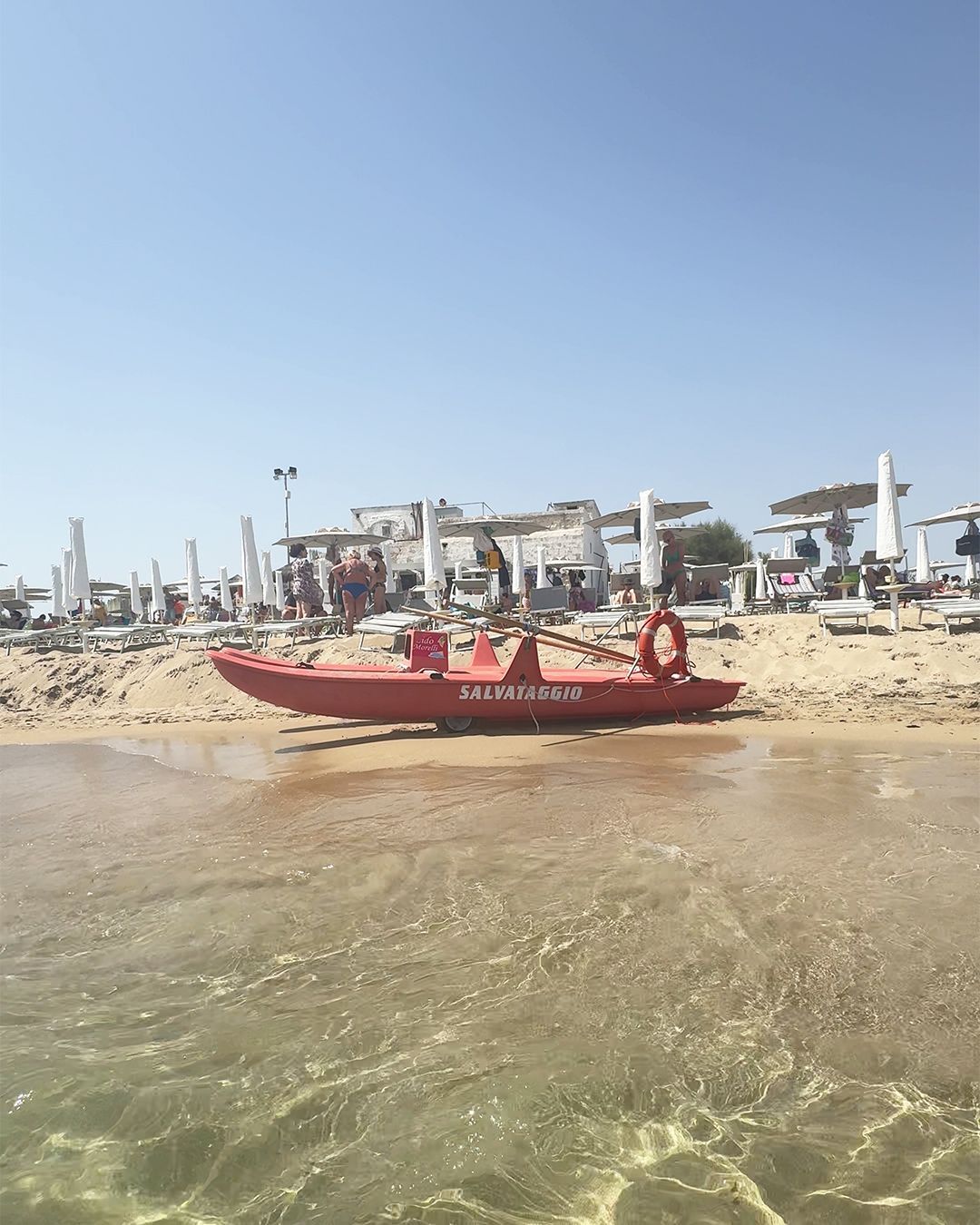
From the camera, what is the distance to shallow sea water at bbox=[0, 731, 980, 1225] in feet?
6.94

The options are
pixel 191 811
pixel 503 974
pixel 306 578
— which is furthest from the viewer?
pixel 306 578

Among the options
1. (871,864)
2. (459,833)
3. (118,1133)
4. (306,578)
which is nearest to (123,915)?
(118,1133)

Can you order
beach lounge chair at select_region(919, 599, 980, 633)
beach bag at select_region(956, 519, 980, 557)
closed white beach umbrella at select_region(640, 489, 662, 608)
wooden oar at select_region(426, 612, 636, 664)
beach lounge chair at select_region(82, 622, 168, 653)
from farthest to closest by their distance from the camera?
beach lounge chair at select_region(82, 622, 168, 653)
beach bag at select_region(956, 519, 980, 557)
closed white beach umbrella at select_region(640, 489, 662, 608)
beach lounge chair at select_region(919, 599, 980, 633)
wooden oar at select_region(426, 612, 636, 664)

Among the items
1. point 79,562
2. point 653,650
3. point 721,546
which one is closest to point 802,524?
point 653,650

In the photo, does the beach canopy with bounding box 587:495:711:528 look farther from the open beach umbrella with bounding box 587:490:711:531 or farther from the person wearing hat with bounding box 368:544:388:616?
the person wearing hat with bounding box 368:544:388:616

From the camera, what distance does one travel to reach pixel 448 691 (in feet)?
29.3

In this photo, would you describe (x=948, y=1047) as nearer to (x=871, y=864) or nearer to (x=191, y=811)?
(x=871, y=864)

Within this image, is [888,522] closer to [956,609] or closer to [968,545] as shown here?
[956,609]

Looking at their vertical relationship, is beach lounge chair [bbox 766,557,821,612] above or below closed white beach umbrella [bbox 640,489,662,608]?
below

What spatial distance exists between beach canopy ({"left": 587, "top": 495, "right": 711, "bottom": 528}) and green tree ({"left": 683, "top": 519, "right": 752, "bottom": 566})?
26972mm

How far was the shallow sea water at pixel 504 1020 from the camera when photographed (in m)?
2.12

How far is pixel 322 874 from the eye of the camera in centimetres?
454

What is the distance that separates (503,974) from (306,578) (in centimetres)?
1585

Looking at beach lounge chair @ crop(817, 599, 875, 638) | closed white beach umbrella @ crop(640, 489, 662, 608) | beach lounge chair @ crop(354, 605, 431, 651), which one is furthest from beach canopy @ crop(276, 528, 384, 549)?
beach lounge chair @ crop(817, 599, 875, 638)
